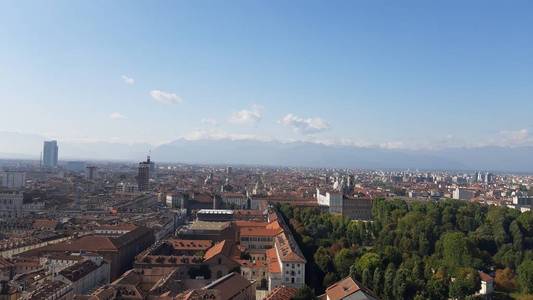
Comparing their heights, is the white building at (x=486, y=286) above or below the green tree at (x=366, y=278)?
below

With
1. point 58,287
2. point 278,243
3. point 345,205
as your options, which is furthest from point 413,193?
point 58,287

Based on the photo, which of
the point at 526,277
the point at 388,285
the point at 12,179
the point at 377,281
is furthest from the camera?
the point at 12,179

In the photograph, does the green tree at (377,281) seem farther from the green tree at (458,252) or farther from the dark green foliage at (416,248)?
the green tree at (458,252)

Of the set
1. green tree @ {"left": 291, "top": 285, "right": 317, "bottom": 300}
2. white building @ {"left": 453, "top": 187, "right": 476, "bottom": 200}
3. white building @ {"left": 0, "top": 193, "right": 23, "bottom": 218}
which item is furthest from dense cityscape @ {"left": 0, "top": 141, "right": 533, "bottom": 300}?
white building @ {"left": 453, "top": 187, "right": 476, "bottom": 200}

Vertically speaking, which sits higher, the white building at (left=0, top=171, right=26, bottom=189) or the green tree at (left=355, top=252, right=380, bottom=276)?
the white building at (left=0, top=171, right=26, bottom=189)

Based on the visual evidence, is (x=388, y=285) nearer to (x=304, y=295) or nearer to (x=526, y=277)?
(x=304, y=295)

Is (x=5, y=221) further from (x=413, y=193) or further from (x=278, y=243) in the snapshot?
(x=413, y=193)

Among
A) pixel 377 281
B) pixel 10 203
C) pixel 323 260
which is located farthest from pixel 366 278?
pixel 10 203

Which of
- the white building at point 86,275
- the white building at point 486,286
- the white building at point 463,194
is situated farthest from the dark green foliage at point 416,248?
the white building at point 463,194

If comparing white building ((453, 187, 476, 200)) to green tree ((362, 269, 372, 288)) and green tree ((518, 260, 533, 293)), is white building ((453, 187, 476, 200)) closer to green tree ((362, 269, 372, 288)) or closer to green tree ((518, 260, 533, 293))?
green tree ((518, 260, 533, 293))
